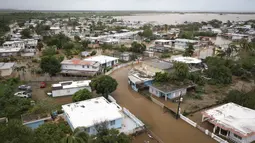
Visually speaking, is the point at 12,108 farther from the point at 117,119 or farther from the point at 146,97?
the point at 146,97

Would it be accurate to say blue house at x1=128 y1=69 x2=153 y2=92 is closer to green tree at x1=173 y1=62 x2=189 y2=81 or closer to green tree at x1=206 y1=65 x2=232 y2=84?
green tree at x1=173 y1=62 x2=189 y2=81

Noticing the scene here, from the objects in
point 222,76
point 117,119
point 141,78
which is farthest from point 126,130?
point 222,76

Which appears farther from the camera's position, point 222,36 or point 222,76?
point 222,36

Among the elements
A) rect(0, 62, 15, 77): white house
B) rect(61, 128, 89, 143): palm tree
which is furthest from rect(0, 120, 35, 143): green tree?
rect(0, 62, 15, 77): white house

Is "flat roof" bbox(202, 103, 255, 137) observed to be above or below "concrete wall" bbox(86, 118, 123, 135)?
above

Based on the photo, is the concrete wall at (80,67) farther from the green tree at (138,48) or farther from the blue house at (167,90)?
the green tree at (138,48)

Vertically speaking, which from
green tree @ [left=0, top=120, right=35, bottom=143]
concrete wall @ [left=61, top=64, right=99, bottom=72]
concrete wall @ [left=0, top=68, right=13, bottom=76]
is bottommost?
concrete wall @ [left=0, top=68, right=13, bottom=76]
